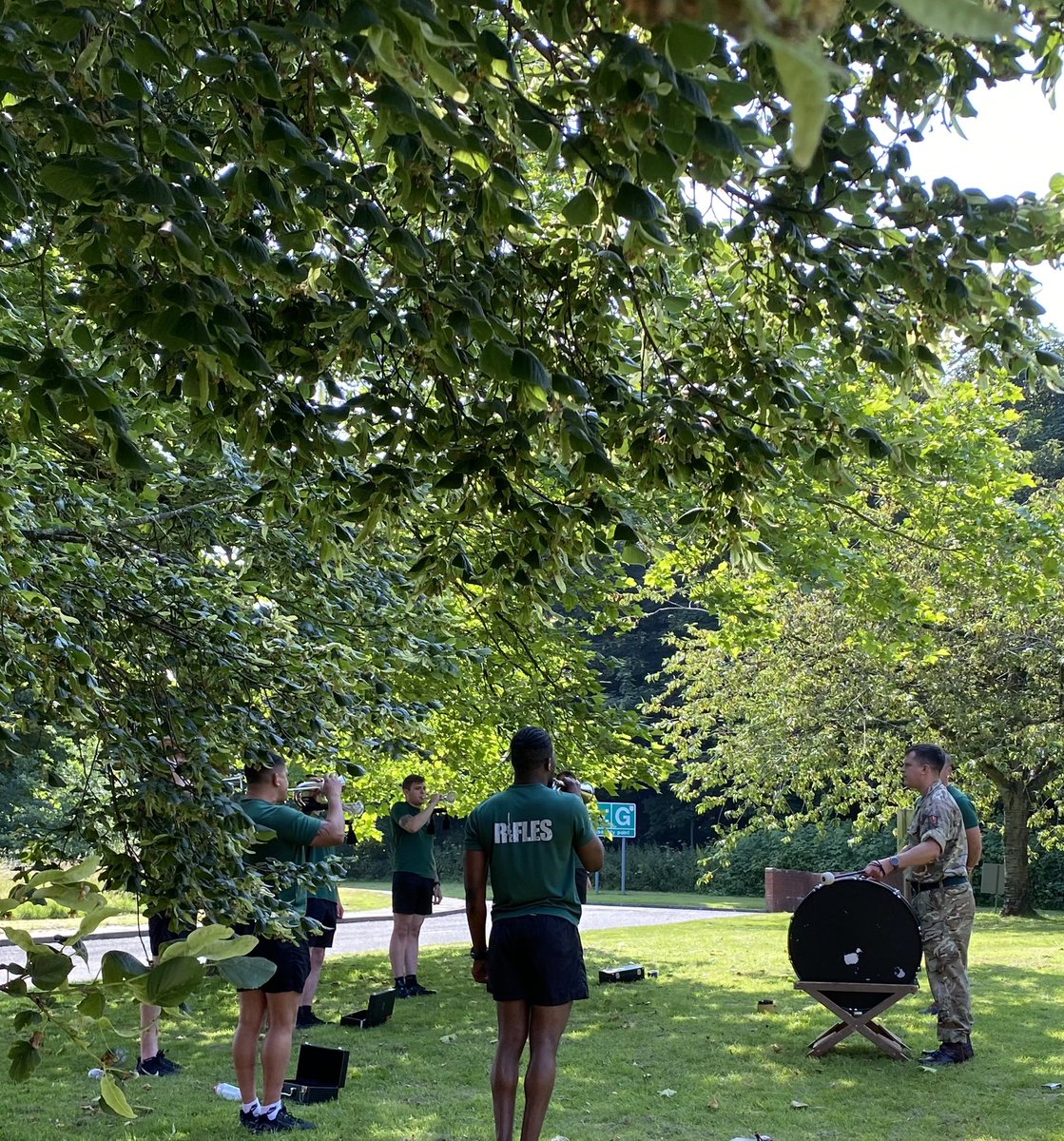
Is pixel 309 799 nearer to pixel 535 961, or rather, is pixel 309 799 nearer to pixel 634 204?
pixel 535 961

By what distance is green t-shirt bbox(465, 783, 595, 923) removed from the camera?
541cm

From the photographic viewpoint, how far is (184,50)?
350cm

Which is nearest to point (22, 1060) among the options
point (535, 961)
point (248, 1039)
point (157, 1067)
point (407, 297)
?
point (407, 297)

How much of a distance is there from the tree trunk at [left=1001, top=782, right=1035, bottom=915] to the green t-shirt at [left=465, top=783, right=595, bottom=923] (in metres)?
19.3

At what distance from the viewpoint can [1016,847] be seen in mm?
23109

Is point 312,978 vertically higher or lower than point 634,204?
lower

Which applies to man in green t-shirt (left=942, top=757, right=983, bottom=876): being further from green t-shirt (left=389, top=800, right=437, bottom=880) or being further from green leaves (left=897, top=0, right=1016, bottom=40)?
green leaves (left=897, top=0, right=1016, bottom=40)

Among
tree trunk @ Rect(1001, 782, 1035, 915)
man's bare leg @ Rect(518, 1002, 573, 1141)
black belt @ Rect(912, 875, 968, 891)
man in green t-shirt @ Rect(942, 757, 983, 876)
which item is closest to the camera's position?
man's bare leg @ Rect(518, 1002, 573, 1141)

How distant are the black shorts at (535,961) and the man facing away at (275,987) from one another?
1.06 metres

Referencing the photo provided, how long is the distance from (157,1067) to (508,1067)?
10.9 feet

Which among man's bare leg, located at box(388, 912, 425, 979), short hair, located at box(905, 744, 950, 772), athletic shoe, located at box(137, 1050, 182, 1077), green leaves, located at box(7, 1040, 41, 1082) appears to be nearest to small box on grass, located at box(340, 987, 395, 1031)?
man's bare leg, located at box(388, 912, 425, 979)

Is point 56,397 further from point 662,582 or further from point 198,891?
point 662,582

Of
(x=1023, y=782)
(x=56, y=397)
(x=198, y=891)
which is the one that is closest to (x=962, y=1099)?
(x=198, y=891)

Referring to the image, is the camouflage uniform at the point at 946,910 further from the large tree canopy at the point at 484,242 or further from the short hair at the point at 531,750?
the large tree canopy at the point at 484,242
